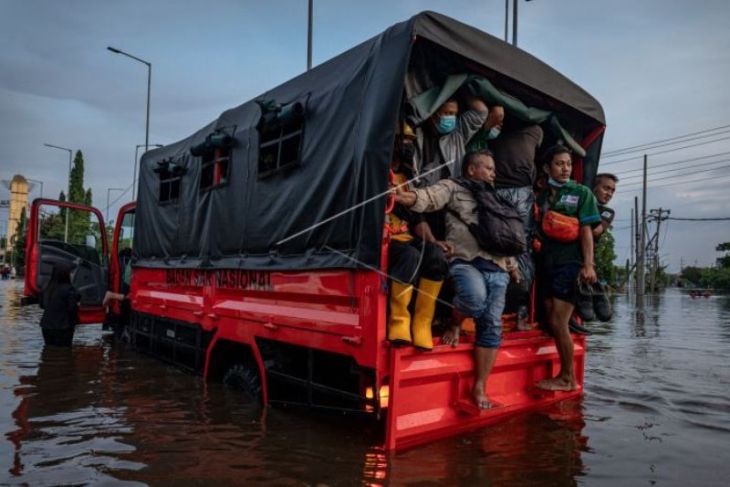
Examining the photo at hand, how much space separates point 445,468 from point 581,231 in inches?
85.1

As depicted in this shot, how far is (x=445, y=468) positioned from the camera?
3.35 m

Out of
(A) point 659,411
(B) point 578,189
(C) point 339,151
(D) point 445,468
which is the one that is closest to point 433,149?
(C) point 339,151

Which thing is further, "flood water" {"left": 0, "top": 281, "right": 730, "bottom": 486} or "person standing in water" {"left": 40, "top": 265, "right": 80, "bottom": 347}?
"person standing in water" {"left": 40, "top": 265, "right": 80, "bottom": 347}

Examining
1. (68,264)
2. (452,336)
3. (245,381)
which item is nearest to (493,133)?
(452,336)

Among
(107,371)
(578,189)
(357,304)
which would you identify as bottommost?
(107,371)

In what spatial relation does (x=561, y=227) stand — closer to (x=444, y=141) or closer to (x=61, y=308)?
(x=444, y=141)

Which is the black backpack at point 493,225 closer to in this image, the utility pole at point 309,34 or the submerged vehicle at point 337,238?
the submerged vehicle at point 337,238

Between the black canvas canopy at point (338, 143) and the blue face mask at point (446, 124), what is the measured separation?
257 mm

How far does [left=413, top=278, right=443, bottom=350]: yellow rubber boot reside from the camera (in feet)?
11.3

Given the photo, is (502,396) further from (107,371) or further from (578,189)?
(107,371)

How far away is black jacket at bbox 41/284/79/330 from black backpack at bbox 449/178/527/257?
637 centimetres

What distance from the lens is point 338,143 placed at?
3.91m

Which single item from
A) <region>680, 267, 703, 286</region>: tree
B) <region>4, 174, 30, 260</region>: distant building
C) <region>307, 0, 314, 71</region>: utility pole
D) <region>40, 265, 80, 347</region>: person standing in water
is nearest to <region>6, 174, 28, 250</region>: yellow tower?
<region>4, 174, 30, 260</region>: distant building

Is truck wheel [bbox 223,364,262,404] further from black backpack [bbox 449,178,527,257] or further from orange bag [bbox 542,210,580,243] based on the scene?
orange bag [bbox 542,210,580,243]
